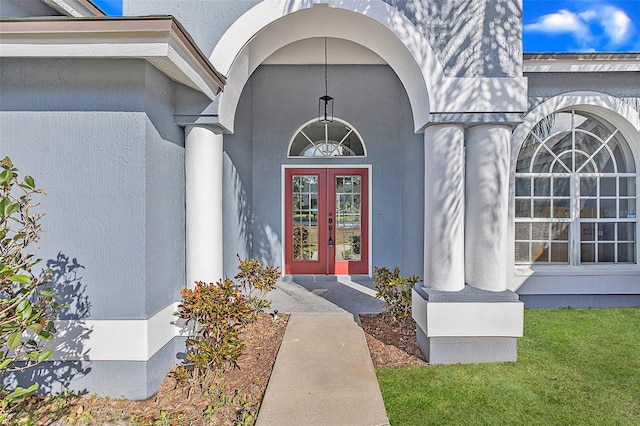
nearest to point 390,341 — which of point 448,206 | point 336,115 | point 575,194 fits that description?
point 448,206

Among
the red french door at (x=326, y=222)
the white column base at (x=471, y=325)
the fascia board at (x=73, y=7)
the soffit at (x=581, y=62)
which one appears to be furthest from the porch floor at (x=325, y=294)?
the fascia board at (x=73, y=7)

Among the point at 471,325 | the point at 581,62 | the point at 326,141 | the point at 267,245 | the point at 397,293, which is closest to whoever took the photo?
the point at 471,325

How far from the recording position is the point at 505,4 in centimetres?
418

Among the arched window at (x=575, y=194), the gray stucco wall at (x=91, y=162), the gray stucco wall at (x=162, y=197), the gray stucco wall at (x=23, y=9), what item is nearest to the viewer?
the gray stucco wall at (x=91, y=162)

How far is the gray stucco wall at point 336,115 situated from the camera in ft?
25.9

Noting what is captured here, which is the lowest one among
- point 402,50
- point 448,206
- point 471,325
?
point 471,325

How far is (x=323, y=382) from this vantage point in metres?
3.72

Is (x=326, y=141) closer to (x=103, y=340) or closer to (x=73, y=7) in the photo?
(x=73, y=7)

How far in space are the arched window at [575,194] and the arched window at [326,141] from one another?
3472mm

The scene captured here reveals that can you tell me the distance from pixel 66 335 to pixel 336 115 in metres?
6.42

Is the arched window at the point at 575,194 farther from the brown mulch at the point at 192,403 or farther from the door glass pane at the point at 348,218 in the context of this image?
the brown mulch at the point at 192,403

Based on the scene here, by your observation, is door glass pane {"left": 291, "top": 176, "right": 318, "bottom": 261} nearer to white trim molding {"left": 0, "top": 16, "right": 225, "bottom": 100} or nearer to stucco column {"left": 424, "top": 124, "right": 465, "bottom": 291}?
stucco column {"left": 424, "top": 124, "right": 465, "bottom": 291}

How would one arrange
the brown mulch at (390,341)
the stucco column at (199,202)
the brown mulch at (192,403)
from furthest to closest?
the brown mulch at (390,341) → the stucco column at (199,202) → the brown mulch at (192,403)

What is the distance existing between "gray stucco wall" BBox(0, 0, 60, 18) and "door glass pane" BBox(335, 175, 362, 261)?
18.7 feet
